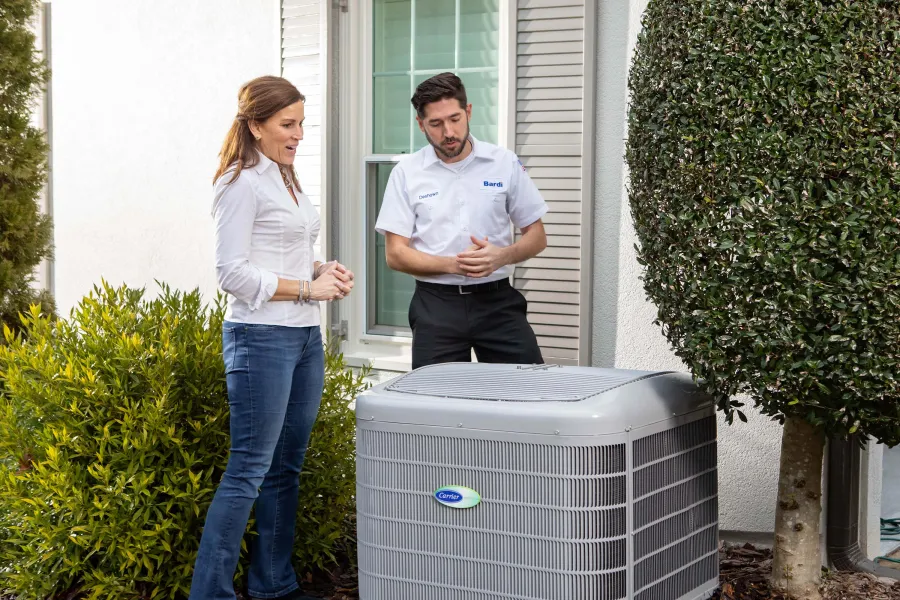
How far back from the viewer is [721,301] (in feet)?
10.2

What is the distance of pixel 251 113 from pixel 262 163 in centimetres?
16

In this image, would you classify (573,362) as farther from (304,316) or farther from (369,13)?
(369,13)

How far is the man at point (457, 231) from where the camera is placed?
4.01 meters

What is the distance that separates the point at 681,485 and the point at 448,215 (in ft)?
4.70

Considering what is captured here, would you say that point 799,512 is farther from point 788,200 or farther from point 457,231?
point 457,231

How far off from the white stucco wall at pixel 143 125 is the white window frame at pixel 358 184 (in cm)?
51

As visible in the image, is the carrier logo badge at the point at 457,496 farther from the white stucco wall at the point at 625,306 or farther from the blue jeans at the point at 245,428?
the white stucco wall at the point at 625,306

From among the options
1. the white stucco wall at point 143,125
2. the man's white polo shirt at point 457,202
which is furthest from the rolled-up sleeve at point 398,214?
the white stucco wall at point 143,125

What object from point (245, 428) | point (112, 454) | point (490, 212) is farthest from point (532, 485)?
point (112, 454)

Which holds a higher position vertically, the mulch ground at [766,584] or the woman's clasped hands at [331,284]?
the woman's clasped hands at [331,284]

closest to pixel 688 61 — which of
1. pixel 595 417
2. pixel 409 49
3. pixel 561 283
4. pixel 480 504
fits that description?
pixel 595 417

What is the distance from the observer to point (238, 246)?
3.33 metres

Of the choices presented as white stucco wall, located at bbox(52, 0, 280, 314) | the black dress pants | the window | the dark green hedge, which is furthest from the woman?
white stucco wall, located at bbox(52, 0, 280, 314)

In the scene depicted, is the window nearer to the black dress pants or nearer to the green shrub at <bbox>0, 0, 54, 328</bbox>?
the black dress pants
